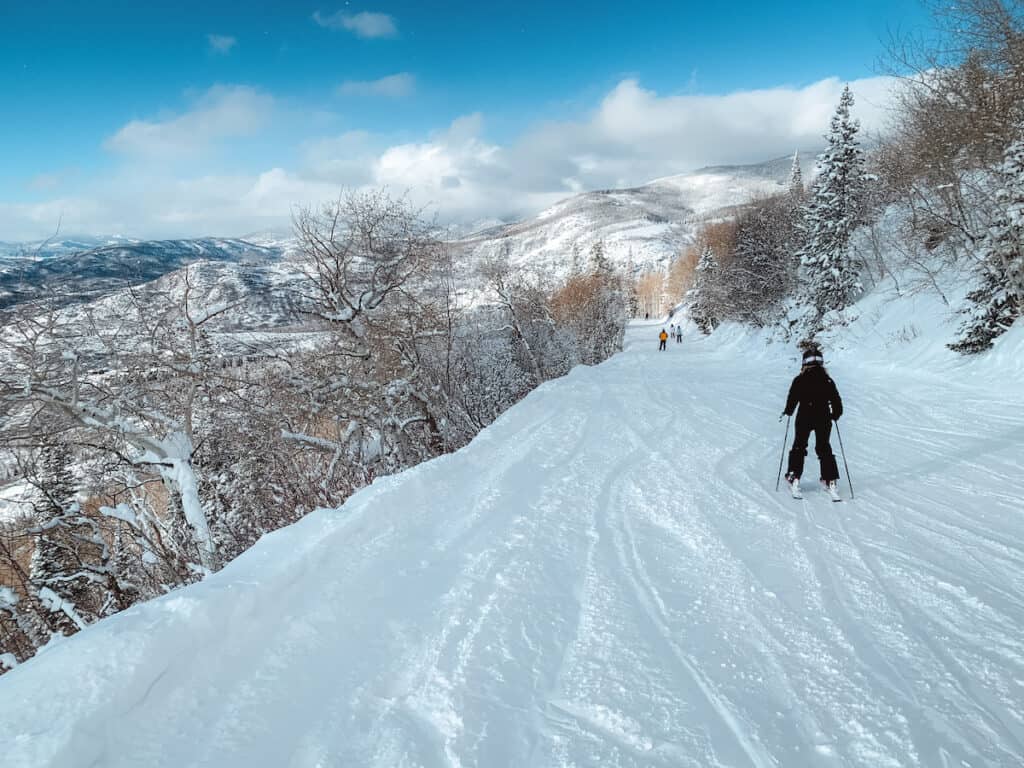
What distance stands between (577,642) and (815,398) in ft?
14.2

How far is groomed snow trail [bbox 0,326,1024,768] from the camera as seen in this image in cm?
226

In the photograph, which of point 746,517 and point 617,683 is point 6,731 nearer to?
point 617,683

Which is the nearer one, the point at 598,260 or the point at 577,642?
the point at 577,642

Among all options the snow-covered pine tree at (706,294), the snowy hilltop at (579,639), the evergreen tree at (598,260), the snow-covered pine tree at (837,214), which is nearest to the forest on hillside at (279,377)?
the snow-covered pine tree at (837,214)

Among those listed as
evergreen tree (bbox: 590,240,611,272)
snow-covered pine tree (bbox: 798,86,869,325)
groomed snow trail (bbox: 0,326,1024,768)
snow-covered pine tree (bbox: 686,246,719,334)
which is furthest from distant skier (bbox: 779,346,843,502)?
evergreen tree (bbox: 590,240,611,272)

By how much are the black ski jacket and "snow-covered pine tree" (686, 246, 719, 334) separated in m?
30.3

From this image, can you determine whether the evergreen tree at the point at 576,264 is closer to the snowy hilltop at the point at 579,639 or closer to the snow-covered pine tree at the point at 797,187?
the snow-covered pine tree at the point at 797,187

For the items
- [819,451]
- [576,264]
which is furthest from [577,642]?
[576,264]

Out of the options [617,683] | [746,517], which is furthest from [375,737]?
[746,517]

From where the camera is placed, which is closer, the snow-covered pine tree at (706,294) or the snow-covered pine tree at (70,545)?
the snow-covered pine tree at (70,545)

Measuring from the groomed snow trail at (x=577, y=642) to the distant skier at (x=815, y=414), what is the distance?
0.30 m

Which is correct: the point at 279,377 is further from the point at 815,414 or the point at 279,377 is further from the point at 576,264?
the point at 576,264

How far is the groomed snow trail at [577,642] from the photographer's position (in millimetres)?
2260

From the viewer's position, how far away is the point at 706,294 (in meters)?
38.4
